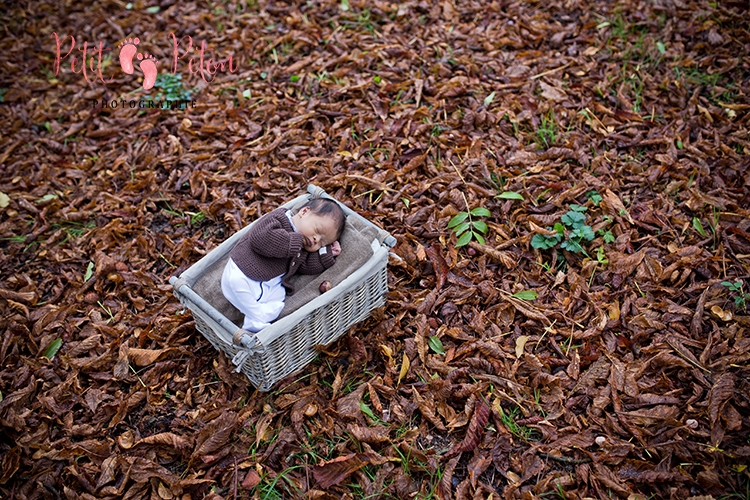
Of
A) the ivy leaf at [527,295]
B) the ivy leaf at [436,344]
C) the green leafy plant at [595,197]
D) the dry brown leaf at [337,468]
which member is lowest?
the dry brown leaf at [337,468]

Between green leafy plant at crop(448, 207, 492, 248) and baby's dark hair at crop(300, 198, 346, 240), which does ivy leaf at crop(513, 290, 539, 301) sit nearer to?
green leafy plant at crop(448, 207, 492, 248)

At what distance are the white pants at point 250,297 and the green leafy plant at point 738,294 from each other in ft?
8.54

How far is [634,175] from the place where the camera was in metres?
4.06

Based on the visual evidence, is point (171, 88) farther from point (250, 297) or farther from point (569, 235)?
point (569, 235)

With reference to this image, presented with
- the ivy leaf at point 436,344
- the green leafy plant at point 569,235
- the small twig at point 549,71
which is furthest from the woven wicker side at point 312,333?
the small twig at point 549,71

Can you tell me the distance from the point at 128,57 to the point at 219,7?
1.02 meters

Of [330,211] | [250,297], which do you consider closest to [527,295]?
[330,211]

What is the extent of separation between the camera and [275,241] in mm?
3078

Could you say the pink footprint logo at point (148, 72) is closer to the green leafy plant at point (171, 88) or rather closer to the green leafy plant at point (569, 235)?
the green leafy plant at point (171, 88)

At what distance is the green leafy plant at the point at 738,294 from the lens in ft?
10.8

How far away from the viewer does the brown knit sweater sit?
10.1ft

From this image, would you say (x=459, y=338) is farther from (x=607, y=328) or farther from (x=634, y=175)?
(x=634, y=175)

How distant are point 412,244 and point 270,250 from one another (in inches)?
42.4

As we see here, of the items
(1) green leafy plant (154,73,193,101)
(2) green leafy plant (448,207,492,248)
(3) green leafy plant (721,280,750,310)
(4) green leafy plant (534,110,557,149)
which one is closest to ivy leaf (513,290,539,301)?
(2) green leafy plant (448,207,492,248)
